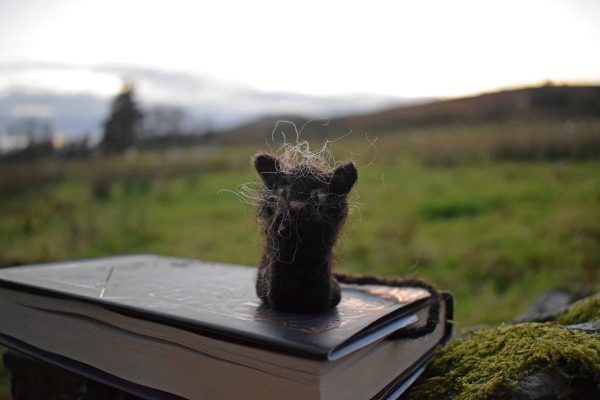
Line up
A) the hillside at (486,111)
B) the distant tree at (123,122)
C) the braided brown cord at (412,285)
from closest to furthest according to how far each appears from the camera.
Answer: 1. the braided brown cord at (412,285)
2. the hillside at (486,111)
3. the distant tree at (123,122)

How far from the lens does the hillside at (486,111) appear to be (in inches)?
456

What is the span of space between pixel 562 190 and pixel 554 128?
15.5 feet

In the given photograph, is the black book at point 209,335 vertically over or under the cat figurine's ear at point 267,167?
under

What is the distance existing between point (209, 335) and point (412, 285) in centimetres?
67

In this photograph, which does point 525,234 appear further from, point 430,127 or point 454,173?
point 430,127

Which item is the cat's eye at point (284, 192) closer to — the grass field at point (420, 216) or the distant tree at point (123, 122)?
the grass field at point (420, 216)

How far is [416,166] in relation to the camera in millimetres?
9406

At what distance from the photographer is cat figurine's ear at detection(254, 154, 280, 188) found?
1191 mm

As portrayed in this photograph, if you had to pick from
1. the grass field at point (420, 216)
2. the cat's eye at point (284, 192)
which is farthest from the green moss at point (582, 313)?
the cat's eye at point (284, 192)

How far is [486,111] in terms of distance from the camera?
17.3 metres

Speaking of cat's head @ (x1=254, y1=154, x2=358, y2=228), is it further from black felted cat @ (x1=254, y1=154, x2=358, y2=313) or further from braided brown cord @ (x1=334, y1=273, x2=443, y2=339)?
braided brown cord @ (x1=334, y1=273, x2=443, y2=339)

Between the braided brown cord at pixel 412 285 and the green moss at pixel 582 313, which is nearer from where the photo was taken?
the braided brown cord at pixel 412 285

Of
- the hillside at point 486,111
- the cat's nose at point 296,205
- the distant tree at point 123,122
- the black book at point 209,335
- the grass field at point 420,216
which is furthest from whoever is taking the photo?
the distant tree at point 123,122

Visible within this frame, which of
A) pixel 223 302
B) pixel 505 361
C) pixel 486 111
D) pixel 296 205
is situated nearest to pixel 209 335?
pixel 223 302
